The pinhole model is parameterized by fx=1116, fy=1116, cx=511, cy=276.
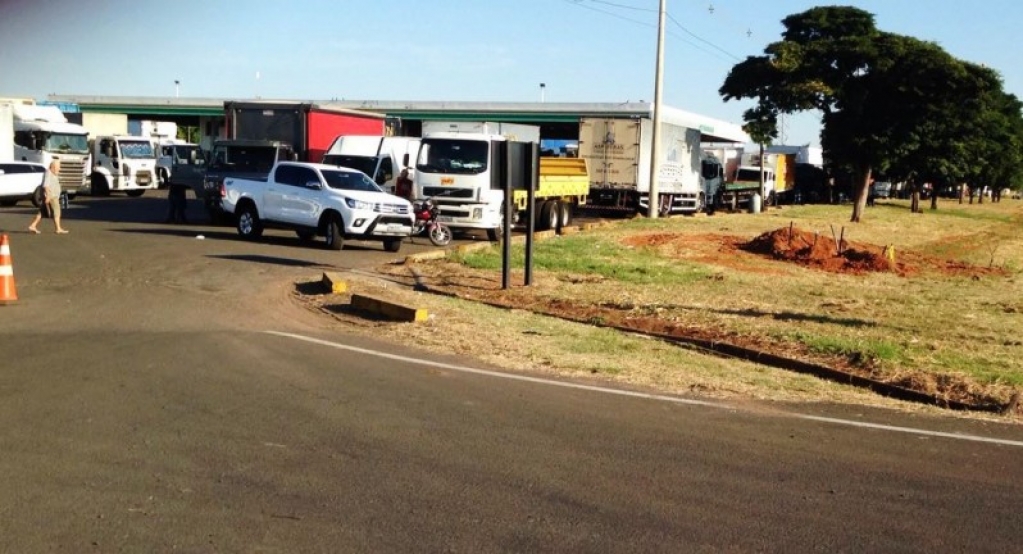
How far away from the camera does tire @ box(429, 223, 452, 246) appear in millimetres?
26359

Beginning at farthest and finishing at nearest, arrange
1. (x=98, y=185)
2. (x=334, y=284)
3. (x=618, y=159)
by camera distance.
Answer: (x=98, y=185)
(x=618, y=159)
(x=334, y=284)

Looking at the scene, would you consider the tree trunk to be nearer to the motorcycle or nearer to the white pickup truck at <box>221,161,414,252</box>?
the motorcycle

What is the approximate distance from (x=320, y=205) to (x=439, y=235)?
10.3 ft

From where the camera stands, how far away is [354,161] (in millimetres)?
31688

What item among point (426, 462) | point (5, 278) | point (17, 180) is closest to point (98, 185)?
point (17, 180)

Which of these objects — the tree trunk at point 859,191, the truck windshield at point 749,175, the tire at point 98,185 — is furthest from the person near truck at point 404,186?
the truck windshield at point 749,175

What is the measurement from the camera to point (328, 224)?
2459 cm

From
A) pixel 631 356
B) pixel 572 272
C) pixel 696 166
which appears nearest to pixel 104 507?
pixel 631 356

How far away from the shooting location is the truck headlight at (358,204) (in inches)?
945

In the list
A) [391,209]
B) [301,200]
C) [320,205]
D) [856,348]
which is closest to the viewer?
[856,348]

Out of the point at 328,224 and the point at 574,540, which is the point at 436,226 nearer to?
the point at 328,224

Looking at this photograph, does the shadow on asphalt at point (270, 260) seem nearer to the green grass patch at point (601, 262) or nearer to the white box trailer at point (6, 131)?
the green grass patch at point (601, 262)

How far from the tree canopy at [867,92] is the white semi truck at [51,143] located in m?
28.0

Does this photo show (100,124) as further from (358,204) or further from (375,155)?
(358,204)
